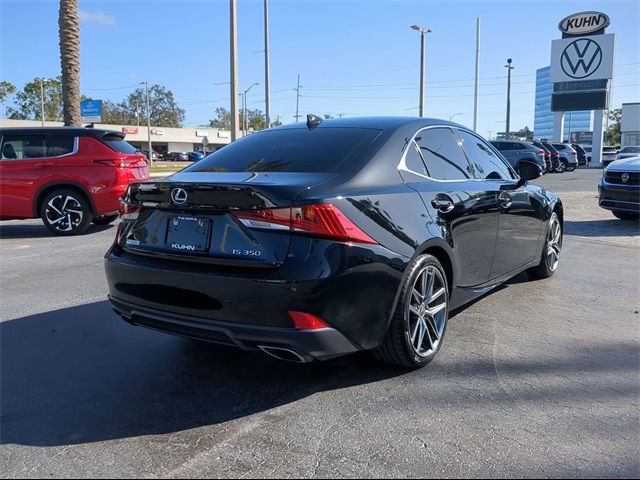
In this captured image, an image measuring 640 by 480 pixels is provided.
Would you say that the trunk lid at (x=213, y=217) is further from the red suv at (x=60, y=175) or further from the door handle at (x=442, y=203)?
the red suv at (x=60, y=175)

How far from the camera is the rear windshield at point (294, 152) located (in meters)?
3.55

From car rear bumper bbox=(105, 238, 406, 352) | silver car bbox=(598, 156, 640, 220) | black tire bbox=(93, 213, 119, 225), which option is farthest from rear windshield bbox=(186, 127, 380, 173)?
silver car bbox=(598, 156, 640, 220)

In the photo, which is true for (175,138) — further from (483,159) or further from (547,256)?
(483,159)

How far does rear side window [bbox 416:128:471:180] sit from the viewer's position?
158 inches

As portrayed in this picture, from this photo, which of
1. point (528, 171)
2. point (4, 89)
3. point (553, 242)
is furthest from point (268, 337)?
point (4, 89)

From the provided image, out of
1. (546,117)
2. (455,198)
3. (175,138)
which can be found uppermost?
(546,117)

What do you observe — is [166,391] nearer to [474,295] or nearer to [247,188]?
[247,188]

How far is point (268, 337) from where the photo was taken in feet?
9.46

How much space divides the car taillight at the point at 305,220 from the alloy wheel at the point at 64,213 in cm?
708

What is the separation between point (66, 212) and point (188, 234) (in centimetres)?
685

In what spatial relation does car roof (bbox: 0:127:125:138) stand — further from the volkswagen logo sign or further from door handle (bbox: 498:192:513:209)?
door handle (bbox: 498:192:513:209)

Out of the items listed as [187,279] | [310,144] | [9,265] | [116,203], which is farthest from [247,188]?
[116,203]

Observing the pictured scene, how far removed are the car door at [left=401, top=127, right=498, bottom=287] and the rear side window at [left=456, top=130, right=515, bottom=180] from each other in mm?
171

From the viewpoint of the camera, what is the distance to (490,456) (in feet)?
8.60
